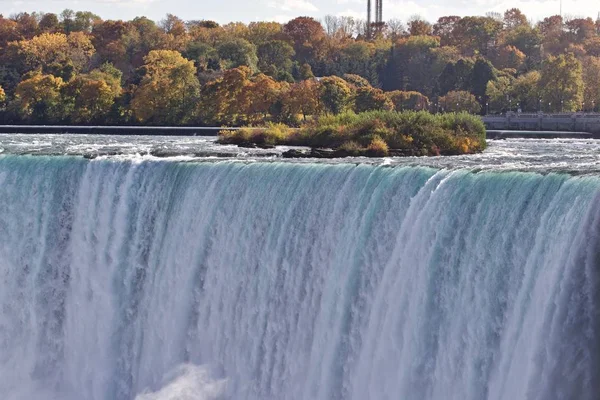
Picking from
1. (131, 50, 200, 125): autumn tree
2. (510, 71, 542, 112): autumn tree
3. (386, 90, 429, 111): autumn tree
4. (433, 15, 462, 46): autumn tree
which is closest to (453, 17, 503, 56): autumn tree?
(433, 15, 462, 46): autumn tree

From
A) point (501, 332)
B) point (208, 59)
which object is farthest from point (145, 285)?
point (208, 59)

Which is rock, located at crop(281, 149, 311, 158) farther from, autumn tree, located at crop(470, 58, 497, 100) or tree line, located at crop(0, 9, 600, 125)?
autumn tree, located at crop(470, 58, 497, 100)

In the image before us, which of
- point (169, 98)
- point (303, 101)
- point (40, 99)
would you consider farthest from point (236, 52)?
point (303, 101)

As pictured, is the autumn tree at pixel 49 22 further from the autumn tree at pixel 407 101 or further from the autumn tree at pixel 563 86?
the autumn tree at pixel 563 86

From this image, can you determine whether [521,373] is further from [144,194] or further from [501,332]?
[144,194]

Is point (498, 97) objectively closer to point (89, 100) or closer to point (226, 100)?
point (226, 100)

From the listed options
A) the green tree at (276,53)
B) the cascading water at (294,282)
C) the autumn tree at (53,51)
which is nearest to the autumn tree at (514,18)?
the green tree at (276,53)

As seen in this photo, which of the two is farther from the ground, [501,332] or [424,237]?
[424,237]

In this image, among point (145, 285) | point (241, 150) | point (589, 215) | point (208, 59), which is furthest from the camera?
point (208, 59)
